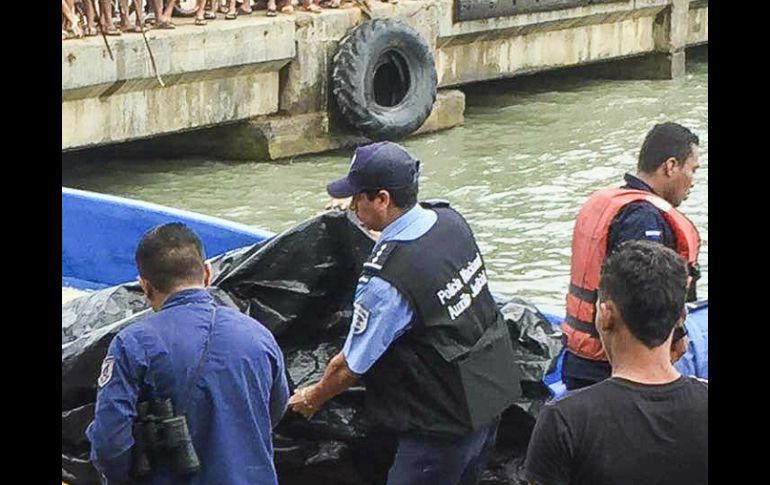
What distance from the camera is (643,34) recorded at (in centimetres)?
1816

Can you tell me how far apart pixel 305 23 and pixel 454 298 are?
33.0 feet

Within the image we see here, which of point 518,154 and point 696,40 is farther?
point 696,40

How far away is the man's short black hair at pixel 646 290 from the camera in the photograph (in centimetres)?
256

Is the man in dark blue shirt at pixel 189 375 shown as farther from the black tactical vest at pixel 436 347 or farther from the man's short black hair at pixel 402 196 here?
the man's short black hair at pixel 402 196

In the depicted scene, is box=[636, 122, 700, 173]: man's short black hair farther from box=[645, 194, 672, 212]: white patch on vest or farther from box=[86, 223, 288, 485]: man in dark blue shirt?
box=[86, 223, 288, 485]: man in dark blue shirt

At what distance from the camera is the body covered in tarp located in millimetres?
4590

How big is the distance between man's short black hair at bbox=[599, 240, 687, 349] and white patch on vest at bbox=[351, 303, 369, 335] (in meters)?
1.03

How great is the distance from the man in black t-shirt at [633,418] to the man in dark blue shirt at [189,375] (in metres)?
0.89

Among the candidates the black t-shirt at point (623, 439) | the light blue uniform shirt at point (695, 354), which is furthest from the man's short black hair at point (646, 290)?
the light blue uniform shirt at point (695, 354)

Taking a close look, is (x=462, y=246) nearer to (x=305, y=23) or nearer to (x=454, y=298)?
(x=454, y=298)

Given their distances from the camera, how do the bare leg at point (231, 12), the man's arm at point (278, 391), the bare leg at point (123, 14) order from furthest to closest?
the bare leg at point (231, 12), the bare leg at point (123, 14), the man's arm at point (278, 391)

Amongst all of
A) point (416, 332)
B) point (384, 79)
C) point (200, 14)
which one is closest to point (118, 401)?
point (416, 332)
